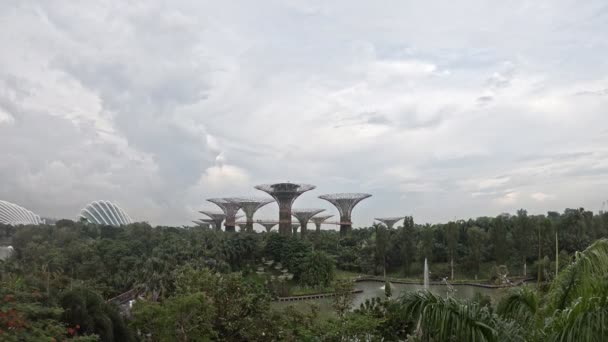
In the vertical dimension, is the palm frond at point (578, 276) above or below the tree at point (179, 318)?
above

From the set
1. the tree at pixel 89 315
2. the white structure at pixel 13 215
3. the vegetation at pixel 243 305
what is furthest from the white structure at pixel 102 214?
the tree at pixel 89 315

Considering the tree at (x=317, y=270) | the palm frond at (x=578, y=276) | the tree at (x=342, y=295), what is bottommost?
the tree at (x=317, y=270)

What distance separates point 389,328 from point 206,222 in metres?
101

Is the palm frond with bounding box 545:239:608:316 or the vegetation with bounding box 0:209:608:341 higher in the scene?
the palm frond with bounding box 545:239:608:316

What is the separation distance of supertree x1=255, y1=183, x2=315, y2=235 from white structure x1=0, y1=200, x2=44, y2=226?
50.5 metres

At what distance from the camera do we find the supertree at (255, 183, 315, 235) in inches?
2537

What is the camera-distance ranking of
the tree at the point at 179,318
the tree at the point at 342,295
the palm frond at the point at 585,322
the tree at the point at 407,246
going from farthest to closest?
1. the tree at the point at 407,246
2. the tree at the point at 342,295
3. the tree at the point at 179,318
4. the palm frond at the point at 585,322

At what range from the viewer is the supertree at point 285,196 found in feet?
211

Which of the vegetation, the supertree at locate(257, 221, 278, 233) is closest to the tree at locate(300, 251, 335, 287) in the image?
the vegetation

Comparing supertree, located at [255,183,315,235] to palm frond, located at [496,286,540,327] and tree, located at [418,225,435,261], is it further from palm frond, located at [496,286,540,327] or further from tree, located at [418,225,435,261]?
palm frond, located at [496,286,540,327]

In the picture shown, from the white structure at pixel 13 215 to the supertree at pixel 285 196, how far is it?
166 feet

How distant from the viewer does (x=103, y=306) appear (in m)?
12.0

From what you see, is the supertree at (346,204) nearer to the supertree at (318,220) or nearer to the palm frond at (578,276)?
the supertree at (318,220)

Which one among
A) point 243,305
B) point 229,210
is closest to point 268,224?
point 229,210
